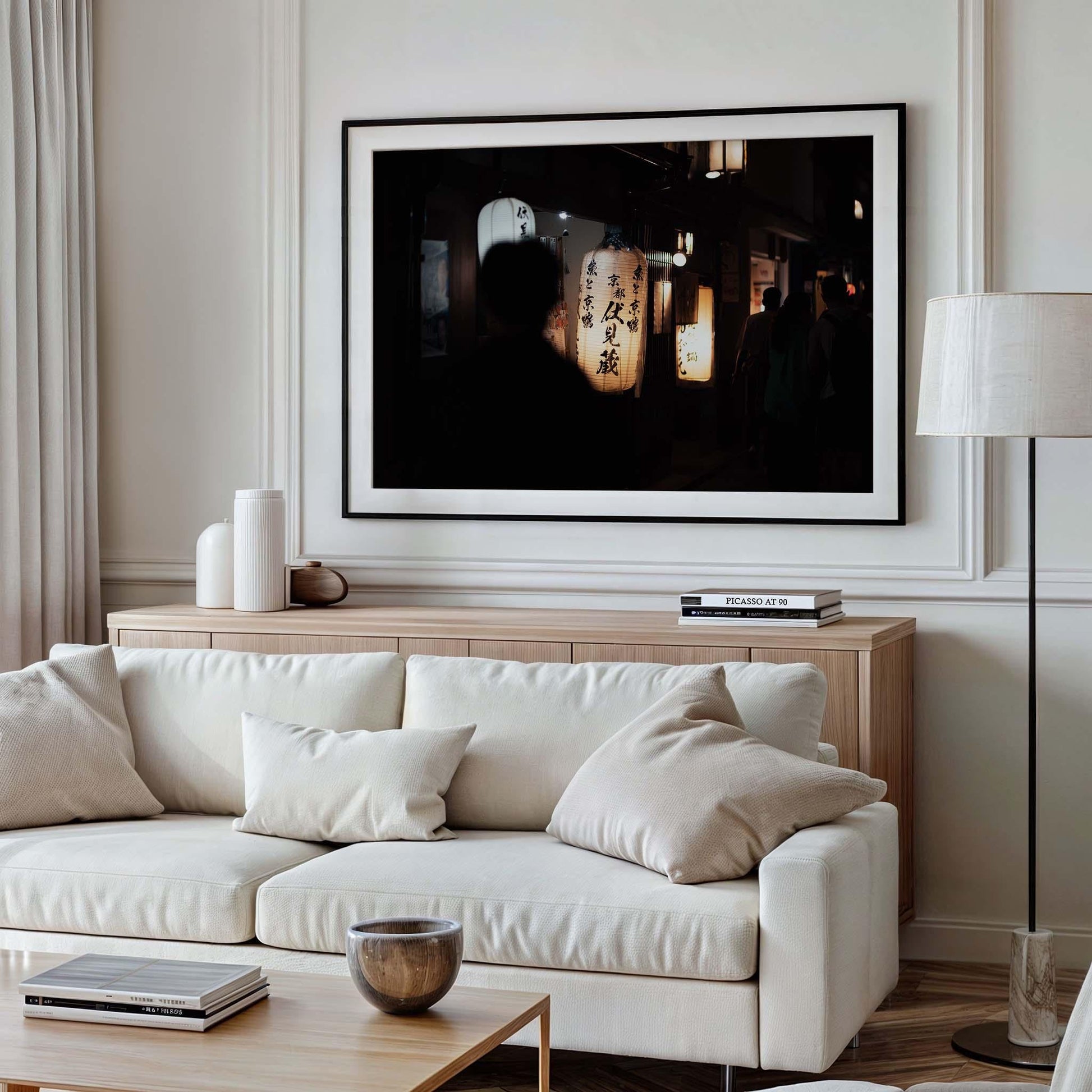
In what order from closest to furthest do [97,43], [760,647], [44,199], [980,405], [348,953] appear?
[348,953] < [980,405] < [760,647] < [44,199] < [97,43]

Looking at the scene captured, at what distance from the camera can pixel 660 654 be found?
345cm

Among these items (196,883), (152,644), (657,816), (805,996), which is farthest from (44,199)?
(805,996)

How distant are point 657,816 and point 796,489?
141 centimetres

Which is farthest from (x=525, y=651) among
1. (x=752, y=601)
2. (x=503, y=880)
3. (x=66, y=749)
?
(x=66, y=749)

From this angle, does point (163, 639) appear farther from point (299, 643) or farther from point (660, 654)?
point (660, 654)

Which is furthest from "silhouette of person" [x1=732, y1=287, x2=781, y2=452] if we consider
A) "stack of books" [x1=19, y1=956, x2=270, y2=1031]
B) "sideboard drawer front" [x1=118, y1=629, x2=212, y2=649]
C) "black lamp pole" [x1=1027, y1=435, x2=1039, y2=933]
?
"stack of books" [x1=19, y1=956, x2=270, y2=1031]

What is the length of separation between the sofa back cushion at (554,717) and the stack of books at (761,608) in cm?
28

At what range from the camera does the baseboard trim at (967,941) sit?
12.2ft

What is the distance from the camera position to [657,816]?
8.87 feet

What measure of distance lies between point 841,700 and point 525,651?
754mm

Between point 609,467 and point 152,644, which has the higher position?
point 609,467

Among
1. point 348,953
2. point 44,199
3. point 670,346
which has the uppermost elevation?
point 44,199

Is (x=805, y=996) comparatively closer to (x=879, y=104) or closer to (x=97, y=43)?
(x=879, y=104)

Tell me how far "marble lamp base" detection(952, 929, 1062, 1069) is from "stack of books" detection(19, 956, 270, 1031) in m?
1.68
